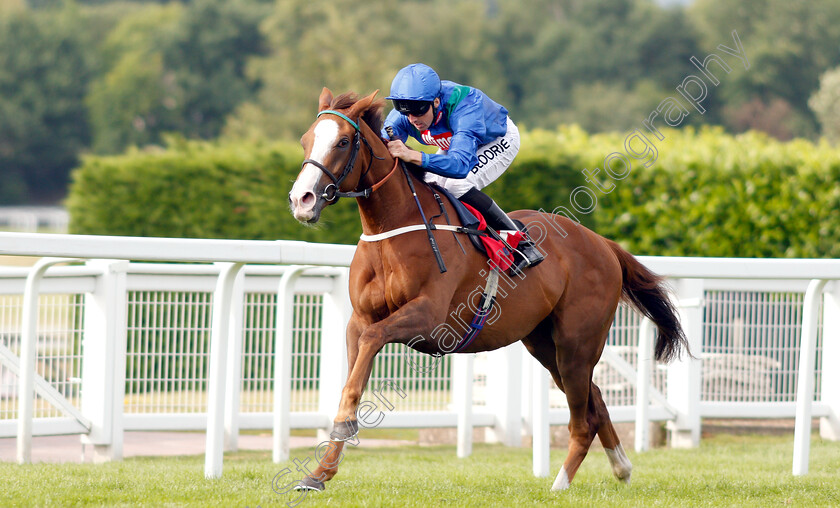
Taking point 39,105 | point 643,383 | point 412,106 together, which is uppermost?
point 39,105

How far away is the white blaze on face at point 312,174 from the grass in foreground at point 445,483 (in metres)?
1.04

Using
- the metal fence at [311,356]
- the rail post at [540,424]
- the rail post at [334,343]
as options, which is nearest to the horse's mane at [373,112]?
the metal fence at [311,356]

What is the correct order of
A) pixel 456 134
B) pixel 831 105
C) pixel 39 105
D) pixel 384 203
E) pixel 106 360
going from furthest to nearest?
pixel 39 105, pixel 831 105, pixel 106 360, pixel 456 134, pixel 384 203

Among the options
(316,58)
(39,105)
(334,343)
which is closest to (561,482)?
(334,343)

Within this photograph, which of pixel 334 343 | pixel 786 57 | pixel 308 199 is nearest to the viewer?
pixel 308 199

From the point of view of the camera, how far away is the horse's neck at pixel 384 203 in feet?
13.3

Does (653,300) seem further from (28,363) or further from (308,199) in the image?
(28,363)

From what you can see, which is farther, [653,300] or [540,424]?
[653,300]

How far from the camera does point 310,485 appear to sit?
3814mm

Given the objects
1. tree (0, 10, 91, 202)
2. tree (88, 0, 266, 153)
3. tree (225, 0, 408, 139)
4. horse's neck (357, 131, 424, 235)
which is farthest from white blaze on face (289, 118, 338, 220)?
tree (0, 10, 91, 202)

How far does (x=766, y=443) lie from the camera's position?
717 centimetres

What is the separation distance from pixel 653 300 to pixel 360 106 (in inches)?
78.9

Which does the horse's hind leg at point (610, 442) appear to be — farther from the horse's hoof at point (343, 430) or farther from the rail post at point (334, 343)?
the rail post at point (334, 343)

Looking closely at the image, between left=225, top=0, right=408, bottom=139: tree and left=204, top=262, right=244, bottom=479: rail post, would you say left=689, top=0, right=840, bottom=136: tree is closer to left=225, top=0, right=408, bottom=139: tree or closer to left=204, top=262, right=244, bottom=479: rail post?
left=225, top=0, right=408, bottom=139: tree
